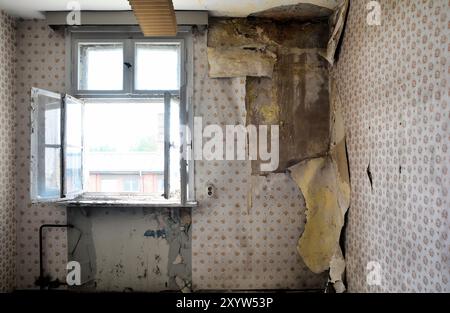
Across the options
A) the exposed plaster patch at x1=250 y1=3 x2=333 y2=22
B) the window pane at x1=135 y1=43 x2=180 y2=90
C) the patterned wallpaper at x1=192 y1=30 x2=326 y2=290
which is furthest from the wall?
the exposed plaster patch at x1=250 y1=3 x2=333 y2=22

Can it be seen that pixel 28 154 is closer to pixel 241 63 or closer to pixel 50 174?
pixel 50 174

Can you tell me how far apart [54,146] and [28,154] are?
47cm

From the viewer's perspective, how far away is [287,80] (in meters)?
3.31

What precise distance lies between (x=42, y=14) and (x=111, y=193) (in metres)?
1.86

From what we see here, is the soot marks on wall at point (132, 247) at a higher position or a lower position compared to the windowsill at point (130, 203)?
lower

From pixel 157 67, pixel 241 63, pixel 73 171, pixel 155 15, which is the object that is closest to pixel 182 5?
pixel 157 67

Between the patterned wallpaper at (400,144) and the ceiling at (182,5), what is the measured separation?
70 cm

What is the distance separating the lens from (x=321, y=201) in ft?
10.5

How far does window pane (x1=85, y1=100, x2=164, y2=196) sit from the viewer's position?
11.0ft

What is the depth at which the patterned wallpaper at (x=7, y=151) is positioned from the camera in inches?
123

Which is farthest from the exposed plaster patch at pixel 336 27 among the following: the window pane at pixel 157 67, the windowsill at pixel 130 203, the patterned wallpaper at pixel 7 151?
the patterned wallpaper at pixel 7 151

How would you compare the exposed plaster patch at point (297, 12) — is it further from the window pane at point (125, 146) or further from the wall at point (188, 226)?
the window pane at point (125, 146)

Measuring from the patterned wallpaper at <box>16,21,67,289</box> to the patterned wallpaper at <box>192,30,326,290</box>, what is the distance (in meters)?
1.34
